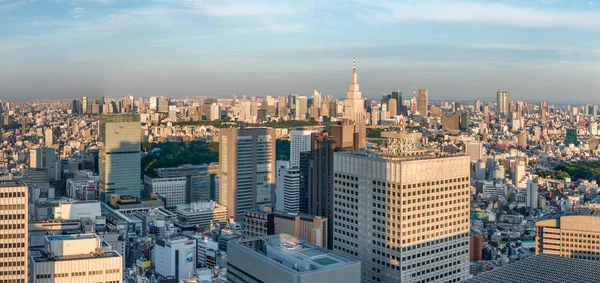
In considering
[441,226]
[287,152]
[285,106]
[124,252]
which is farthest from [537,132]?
[441,226]

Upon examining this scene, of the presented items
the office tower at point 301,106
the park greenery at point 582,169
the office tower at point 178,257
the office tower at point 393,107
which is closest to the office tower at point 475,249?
the office tower at point 178,257

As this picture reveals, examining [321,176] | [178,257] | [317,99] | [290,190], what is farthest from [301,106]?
[178,257]

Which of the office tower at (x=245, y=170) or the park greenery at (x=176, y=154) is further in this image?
the park greenery at (x=176, y=154)

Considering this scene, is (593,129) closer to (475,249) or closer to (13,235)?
(475,249)

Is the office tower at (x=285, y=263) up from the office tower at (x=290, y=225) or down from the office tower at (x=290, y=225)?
up

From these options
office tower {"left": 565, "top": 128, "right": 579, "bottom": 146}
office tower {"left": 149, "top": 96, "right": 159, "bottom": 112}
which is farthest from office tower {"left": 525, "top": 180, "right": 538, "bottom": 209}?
office tower {"left": 149, "top": 96, "right": 159, "bottom": 112}

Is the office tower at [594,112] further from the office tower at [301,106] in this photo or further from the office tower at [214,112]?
the office tower at [214,112]

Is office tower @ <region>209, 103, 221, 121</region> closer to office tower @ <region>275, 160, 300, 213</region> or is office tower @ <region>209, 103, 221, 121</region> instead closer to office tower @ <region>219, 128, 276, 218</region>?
office tower @ <region>219, 128, 276, 218</region>
